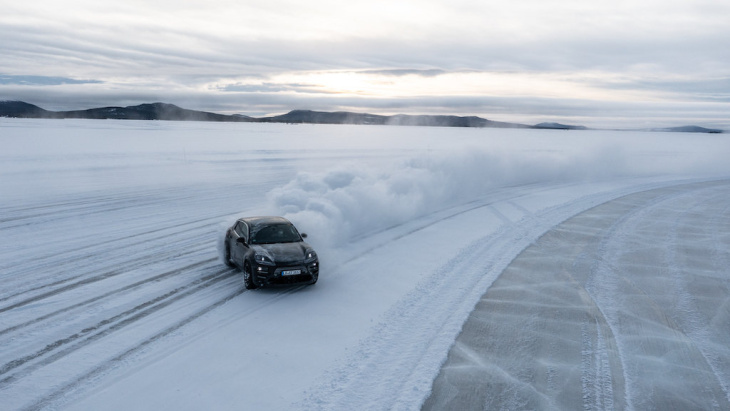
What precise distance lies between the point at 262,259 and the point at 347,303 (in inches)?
88.7

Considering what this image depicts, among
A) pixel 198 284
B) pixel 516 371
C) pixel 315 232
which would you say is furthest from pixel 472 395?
pixel 315 232

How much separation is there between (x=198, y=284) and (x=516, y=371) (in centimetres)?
757

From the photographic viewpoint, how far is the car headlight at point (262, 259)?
11.2 m

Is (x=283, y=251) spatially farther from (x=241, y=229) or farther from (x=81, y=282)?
(x=81, y=282)

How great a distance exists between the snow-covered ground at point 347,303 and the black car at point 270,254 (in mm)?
406

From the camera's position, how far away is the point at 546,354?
824 centimetres

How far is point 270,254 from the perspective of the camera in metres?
11.5

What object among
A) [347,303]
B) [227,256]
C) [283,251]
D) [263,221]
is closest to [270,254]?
[283,251]

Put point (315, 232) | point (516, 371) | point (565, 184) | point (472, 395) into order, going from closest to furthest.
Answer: point (472, 395) < point (516, 371) < point (315, 232) < point (565, 184)

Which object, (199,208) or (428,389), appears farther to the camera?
(199,208)

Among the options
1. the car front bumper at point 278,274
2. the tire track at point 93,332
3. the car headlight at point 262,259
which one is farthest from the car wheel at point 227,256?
the car front bumper at point 278,274

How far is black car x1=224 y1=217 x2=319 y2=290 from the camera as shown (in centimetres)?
1123

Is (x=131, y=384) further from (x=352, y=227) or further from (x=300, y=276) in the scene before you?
(x=352, y=227)

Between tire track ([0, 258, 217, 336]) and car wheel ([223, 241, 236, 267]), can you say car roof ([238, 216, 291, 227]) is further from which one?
tire track ([0, 258, 217, 336])
